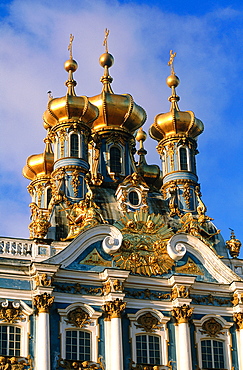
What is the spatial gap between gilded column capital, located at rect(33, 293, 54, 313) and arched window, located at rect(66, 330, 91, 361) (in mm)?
910

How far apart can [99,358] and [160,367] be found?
1.76m

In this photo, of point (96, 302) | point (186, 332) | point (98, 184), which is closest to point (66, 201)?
point (98, 184)

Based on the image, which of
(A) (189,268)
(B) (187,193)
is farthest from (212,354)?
(B) (187,193)

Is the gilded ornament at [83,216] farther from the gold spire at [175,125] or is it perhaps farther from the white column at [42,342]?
the gold spire at [175,125]

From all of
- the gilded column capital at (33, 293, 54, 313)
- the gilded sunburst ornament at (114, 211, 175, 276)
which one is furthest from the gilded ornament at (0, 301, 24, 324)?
the gilded sunburst ornament at (114, 211, 175, 276)

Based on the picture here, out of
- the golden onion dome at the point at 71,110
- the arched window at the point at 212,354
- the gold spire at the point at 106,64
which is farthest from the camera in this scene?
the gold spire at the point at 106,64

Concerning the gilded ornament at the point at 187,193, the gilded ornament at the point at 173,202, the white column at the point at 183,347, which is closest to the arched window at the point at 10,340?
the white column at the point at 183,347

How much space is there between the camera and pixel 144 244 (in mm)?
24562

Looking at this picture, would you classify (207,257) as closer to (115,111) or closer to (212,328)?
(212,328)

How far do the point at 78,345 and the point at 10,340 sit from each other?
188 cm

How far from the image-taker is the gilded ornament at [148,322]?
76.8 ft

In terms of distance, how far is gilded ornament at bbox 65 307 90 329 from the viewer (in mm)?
22766

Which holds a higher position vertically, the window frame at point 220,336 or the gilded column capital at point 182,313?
the gilded column capital at point 182,313

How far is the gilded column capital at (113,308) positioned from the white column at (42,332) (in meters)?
1.61
